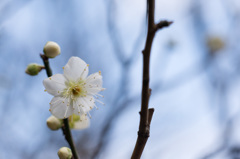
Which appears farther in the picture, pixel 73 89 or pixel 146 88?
pixel 73 89

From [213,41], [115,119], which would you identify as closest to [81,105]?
[115,119]

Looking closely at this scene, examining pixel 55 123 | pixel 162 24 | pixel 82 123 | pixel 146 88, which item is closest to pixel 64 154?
pixel 55 123

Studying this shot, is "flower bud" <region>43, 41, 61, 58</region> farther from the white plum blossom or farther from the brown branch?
the brown branch

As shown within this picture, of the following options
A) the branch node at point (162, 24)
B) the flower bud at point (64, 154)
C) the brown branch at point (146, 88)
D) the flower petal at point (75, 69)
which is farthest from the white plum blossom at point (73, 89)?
the branch node at point (162, 24)

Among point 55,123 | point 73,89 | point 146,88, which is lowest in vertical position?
point 146,88

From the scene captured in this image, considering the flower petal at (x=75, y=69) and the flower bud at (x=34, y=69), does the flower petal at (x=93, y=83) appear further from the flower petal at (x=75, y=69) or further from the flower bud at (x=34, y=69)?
the flower bud at (x=34, y=69)

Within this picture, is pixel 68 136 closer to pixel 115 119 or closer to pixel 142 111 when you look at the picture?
pixel 142 111

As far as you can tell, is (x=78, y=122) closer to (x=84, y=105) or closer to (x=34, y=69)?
(x=84, y=105)

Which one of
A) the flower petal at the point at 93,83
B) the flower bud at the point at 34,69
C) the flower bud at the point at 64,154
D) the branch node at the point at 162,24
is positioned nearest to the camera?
the branch node at the point at 162,24

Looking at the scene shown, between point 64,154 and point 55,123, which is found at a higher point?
point 55,123
